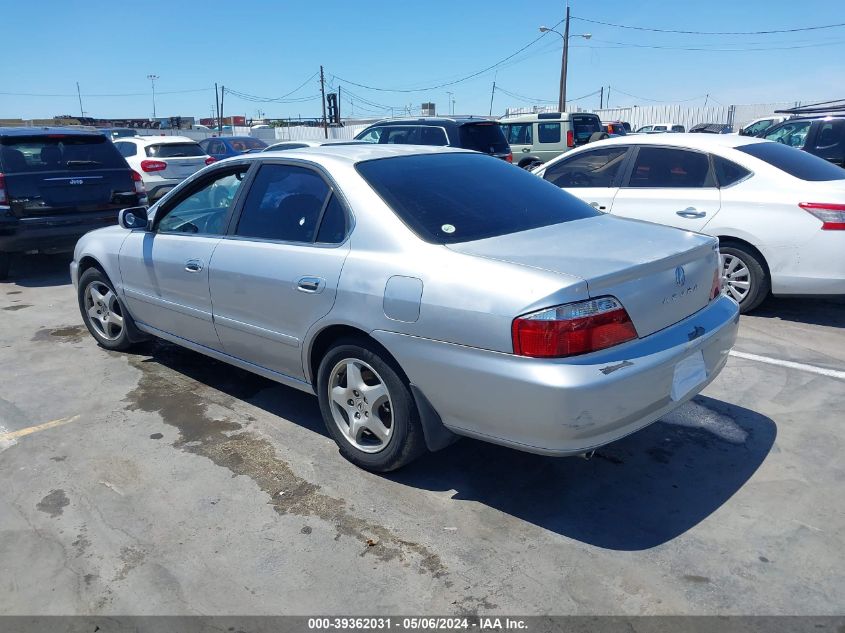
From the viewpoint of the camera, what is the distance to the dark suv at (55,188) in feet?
25.6

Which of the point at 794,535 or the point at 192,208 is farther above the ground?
the point at 192,208

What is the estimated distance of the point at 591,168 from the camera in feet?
23.3

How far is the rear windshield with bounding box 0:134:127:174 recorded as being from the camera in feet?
25.7

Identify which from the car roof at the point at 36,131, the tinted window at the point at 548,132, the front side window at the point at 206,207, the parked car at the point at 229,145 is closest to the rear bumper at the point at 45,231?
the car roof at the point at 36,131

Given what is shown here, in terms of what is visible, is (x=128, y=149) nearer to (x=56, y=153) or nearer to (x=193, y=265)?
(x=56, y=153)

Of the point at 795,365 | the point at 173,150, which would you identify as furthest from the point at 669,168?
the point at 173,150

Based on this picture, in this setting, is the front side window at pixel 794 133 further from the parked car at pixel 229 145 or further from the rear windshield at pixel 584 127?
the parked car at pixel 229 145

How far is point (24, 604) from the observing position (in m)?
2.68

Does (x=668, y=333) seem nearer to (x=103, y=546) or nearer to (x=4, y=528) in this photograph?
(x=103, y=546)

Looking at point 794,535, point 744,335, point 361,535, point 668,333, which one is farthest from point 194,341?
point 744,335

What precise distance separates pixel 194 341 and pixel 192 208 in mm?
925

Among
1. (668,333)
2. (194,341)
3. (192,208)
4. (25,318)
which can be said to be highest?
(192,208)

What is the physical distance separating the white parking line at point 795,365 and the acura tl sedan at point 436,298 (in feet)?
5.64

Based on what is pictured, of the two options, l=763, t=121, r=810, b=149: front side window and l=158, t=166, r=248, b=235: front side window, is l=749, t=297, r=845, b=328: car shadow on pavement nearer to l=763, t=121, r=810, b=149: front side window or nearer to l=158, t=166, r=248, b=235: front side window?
l=158, t=166, r=248, b=235: front side window
